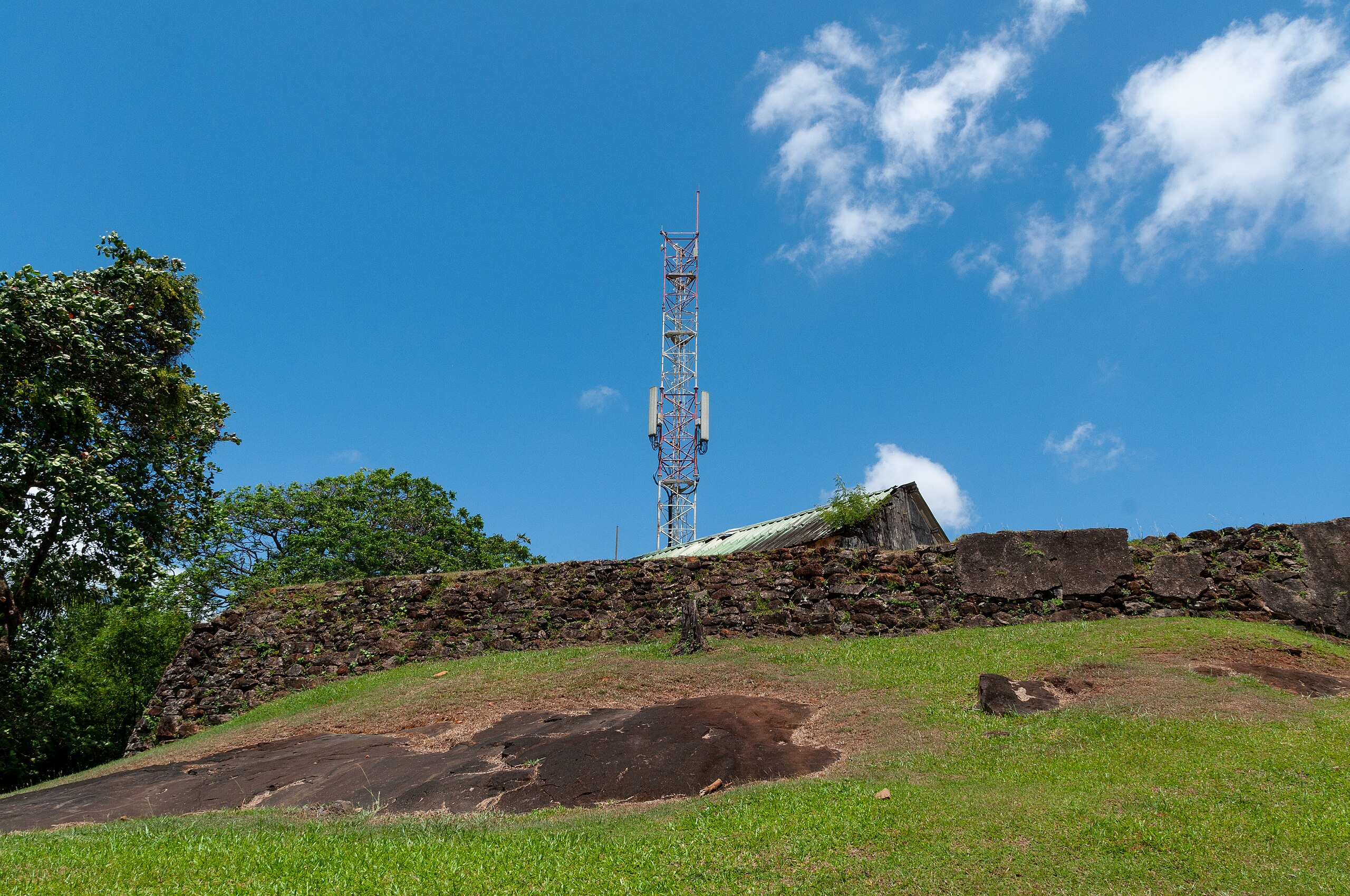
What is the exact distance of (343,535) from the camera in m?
29.0

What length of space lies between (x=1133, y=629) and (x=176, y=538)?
1843cm

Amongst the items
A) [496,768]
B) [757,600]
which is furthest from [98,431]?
[757,600]

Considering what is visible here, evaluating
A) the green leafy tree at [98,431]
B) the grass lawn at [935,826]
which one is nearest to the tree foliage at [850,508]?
the grass lawn at [935,826]

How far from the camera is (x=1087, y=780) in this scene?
7.46m

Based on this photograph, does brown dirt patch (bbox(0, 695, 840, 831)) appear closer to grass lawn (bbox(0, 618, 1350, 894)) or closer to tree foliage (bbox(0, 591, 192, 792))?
grass lawn (bbox(0, 618, 1350, 894))

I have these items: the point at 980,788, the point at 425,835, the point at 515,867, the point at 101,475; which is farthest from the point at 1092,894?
the point at 101,475

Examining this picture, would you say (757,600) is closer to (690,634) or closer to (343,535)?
(690,634)

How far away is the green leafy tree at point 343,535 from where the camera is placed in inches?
1106

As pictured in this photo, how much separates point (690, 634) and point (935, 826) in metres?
8.46

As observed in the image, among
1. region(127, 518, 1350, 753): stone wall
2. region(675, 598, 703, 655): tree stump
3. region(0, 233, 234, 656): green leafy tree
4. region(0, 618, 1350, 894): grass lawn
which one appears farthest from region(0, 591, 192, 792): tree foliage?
region(675, 598, 703, 655): tree stump

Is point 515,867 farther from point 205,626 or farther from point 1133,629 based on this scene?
point 205,626

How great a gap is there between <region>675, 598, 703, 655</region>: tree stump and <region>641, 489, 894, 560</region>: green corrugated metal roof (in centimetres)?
267

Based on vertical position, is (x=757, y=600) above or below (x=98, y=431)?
below

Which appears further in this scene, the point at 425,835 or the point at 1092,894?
the point at 425,835
